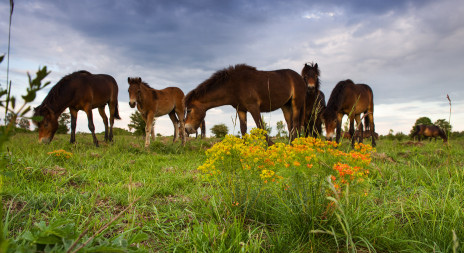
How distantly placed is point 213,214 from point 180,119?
36.6ft

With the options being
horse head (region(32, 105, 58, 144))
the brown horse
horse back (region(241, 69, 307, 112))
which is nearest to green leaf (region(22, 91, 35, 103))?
the brown horse

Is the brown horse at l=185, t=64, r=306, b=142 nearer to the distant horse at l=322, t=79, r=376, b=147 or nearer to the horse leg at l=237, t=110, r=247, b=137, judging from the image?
the horse leg at l=237, t=110, r=247, b=137

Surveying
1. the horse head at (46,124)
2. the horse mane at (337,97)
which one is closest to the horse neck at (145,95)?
the horse head at (46,124)

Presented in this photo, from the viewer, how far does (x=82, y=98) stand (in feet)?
30.7

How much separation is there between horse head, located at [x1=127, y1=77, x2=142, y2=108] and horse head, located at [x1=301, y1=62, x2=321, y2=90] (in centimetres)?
593

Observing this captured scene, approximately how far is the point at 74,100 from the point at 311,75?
8.04m

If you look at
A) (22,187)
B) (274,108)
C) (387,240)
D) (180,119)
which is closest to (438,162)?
(274,108)

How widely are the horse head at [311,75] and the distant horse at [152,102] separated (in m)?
4.33

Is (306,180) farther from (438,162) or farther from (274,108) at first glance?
(274,108)

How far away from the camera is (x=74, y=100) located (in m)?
9.16

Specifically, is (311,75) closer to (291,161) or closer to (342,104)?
(342,104)

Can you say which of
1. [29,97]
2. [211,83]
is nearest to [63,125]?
[211,83]

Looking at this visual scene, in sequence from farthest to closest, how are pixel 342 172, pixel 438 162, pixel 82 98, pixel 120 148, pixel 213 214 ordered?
1. pixel 82 98
2. pixel 120 148
3. pixel 438 162
4. pixel 213 214
5. pixel 342 172

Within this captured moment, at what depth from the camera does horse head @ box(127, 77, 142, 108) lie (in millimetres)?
9594
